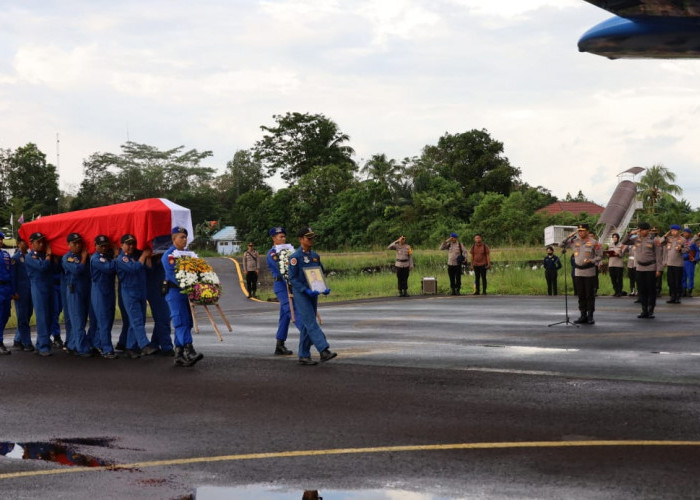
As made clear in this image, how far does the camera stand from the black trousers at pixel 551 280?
29.7m

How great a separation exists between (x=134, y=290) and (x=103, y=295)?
2.92 ft

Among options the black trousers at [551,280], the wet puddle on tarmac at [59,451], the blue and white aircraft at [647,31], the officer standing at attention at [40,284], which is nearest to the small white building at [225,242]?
the black trousers at [551,280]

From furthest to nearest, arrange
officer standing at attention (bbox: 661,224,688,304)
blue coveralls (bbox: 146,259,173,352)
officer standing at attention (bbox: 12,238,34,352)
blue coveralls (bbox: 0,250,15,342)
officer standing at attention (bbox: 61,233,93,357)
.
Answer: officer standing at attention (bbox: 661,224,688,304), officer standing at attention (bbox: 12,238,34,352), blue coveralls (bbox: 0,250,15,342), officer standing at attention (bbox: 61,233,93,357), blue coveralls (bbox: 146,259,173,352)

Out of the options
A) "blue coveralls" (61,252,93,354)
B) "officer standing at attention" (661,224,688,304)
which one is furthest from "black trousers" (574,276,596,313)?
"blue coveralls" (61,252,93,354)

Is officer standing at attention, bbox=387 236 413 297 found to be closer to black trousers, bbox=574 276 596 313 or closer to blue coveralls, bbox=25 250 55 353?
black trousers, bbox=574 276 596 313

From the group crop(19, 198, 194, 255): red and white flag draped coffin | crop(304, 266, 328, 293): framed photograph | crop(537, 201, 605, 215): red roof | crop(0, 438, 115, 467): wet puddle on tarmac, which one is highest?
crop(537, 201, 605, 215): red roof

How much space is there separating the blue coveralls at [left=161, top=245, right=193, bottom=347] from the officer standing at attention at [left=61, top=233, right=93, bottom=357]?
2903mm

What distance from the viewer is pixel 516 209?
60.0m

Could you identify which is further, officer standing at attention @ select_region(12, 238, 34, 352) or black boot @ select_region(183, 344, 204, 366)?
officer standing at attention @ select_region(12, 238, 34, 352)

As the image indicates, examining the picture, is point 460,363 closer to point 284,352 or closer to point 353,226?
point 284,352

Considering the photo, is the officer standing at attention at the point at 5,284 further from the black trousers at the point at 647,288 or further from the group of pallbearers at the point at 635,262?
the black trousers at the point at 647,288

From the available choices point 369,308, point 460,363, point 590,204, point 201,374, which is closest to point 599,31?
point 460,363

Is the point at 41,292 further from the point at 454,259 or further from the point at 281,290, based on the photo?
the point at 454,259

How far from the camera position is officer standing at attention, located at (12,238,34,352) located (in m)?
16.6
